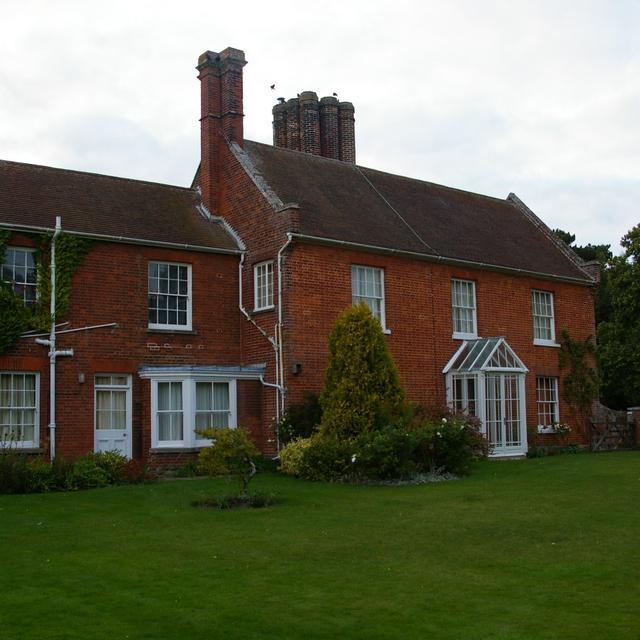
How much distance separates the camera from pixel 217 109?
24.6 meters

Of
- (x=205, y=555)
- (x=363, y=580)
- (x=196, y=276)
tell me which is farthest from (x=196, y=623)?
(x=196, y=276)

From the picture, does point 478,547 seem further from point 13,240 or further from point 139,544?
point 13,240

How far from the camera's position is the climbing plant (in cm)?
2742

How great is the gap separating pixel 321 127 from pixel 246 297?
31.5 ft

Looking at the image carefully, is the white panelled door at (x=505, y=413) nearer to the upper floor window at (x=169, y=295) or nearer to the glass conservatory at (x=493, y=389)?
the glass conservatory at (x=493, y=389)

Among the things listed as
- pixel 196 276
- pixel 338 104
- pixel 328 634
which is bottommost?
pixel 328 634

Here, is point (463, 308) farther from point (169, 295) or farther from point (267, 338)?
point (169, 295)

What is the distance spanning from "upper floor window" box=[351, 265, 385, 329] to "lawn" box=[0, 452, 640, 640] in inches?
317

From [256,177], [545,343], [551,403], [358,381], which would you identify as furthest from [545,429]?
[256,177]

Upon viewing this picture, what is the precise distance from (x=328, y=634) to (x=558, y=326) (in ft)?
73.4

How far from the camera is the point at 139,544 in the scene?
1075 cm

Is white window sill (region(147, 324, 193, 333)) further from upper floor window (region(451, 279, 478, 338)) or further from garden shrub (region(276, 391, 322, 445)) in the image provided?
upper floor window (region(451, 279, 478, 338))

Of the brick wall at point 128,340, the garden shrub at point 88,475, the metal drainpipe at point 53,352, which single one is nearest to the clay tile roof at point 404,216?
the brick wall at point 128,340

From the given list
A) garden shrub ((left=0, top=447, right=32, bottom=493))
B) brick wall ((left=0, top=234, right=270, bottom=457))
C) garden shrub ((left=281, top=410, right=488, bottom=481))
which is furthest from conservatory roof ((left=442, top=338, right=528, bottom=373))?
garden shrub ((left=0, top=447, right=32, bottom=493))
